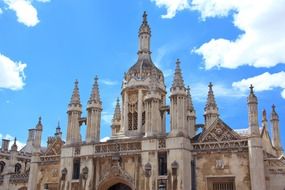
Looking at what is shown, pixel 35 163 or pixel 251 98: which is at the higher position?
pixel 251 98

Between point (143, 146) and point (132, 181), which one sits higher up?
point (143, 146)

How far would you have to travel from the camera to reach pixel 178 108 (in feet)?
120

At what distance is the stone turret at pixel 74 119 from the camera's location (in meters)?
41.2

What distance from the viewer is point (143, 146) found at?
37062 millimetres

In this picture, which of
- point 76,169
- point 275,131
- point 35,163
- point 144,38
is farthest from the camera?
point 144,38

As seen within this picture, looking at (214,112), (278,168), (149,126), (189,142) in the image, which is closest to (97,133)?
(149,126)

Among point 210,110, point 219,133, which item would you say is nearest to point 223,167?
point 219,133

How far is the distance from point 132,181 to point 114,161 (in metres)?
2.62

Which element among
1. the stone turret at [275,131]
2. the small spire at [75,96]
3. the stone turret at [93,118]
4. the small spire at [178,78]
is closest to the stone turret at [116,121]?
the small spire at [75,96]

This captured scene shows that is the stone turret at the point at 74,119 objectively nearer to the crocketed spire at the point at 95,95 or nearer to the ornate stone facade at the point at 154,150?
the ornate stone facade at the point at 154,150

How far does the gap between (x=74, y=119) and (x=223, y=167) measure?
51.4ft

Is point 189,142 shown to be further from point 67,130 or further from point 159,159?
point 67,130

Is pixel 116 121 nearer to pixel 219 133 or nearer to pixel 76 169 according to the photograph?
pixel 76 169

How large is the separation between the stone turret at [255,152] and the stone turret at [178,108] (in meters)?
5.54
